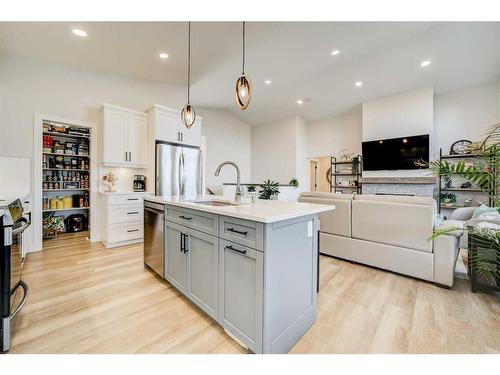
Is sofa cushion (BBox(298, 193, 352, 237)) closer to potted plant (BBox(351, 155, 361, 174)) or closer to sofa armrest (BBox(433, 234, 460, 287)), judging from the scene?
sofa armrest (BBox(433, 234, 460, 287))

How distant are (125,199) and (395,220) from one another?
12.9ft

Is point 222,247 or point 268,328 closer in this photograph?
point 268,328

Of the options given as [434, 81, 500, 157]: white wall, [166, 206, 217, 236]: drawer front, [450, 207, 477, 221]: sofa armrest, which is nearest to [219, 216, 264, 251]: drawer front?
A: [166, 206, 217, 236]: drawer front

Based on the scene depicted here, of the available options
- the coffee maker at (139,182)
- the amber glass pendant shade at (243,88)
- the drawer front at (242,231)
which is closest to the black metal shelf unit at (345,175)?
the amber glass pendant shade at (243,88)

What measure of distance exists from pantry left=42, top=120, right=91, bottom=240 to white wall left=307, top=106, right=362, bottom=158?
6.07 meters

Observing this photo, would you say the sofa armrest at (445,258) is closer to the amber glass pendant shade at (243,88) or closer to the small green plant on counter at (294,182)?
the amber glass pendant shade at (243,88)

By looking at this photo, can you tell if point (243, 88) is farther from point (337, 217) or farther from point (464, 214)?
point (464, 214)

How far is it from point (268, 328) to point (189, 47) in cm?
368

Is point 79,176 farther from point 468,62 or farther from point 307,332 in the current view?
point 468,62

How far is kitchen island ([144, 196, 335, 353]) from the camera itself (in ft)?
4.17

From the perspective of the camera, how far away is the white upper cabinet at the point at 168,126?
410 cm

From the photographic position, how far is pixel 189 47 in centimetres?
329
